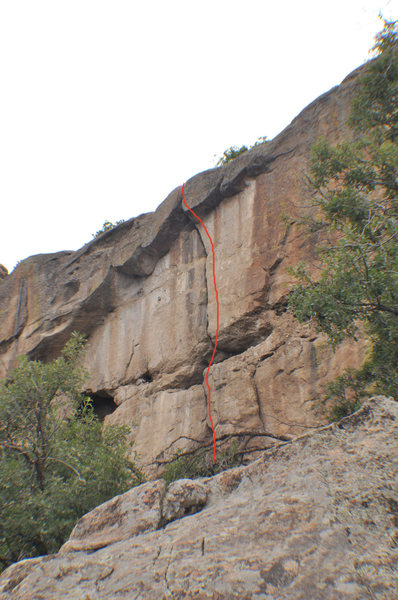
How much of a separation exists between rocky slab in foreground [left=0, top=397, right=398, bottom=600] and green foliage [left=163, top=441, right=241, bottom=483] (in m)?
6.86

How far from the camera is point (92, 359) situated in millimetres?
16906

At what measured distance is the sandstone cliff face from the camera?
1120cm

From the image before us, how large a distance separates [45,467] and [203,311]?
6449mm

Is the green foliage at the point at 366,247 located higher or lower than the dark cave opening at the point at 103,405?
higher

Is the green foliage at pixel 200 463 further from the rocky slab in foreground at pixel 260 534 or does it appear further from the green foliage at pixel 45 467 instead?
the rocky slab in foreground at pixel 260 534

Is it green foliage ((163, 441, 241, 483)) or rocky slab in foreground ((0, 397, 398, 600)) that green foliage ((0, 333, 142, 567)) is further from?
rocky slab in foreground ((0, 397, 398, 600))

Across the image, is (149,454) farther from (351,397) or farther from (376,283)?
(376,283)

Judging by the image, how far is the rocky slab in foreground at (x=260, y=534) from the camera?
2779mm

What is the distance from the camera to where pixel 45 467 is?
904cm

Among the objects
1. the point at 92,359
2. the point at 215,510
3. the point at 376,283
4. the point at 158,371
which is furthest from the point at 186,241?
the point at 215,510

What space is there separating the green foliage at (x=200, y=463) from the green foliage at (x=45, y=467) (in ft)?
3.69

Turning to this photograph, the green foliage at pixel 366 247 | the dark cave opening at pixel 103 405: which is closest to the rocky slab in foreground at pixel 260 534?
the green foliage at pixel 366 247

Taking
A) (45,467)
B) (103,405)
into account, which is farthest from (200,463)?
(103,405)

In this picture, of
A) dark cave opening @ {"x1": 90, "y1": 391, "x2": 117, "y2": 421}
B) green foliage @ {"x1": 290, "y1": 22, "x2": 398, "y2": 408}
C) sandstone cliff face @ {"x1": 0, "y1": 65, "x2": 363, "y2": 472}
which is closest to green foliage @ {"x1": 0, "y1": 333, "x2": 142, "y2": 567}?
sandstone cliff face @ {"x1": 0, "y1": 65, "x2": 363, "y2": 472}
